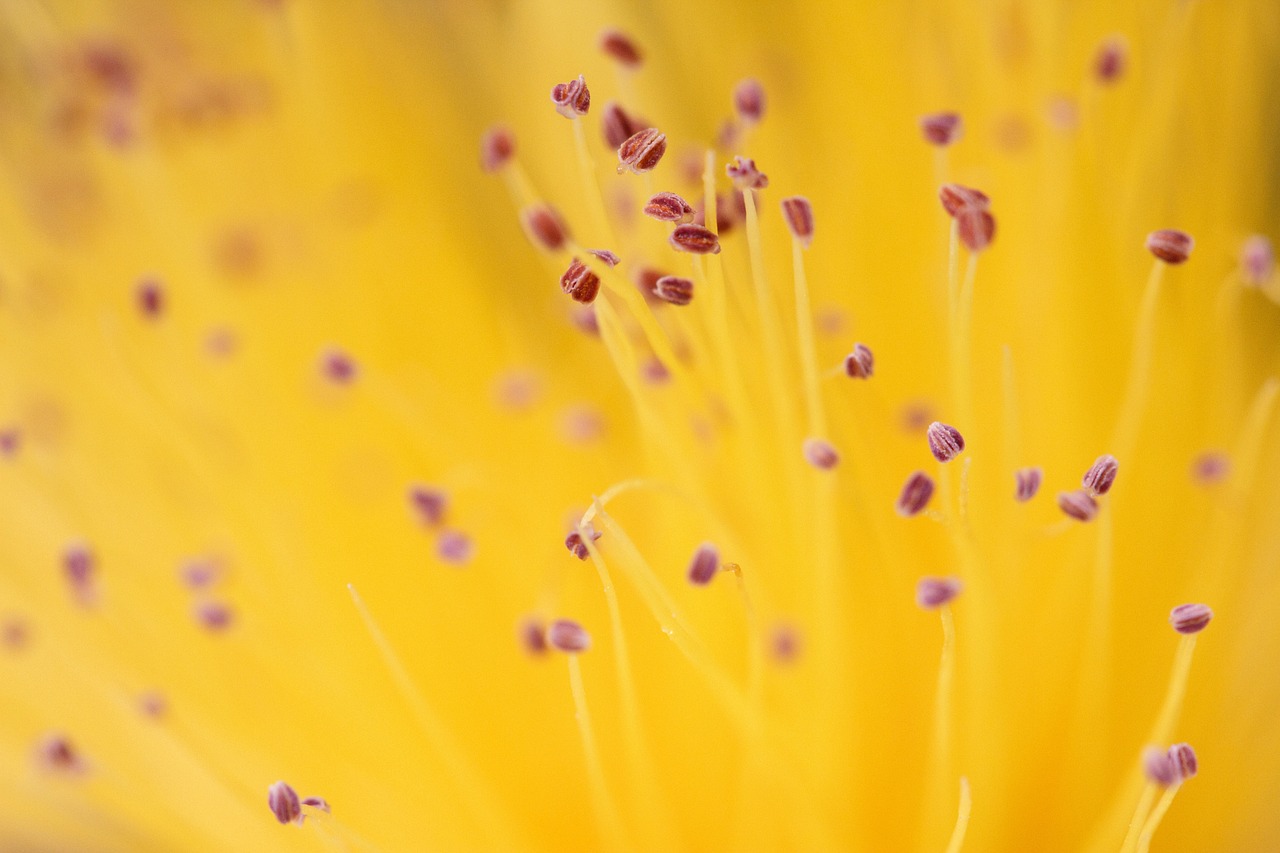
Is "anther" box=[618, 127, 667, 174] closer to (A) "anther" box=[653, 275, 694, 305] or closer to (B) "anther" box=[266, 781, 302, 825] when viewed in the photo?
(A) "anther" box=[653, 275, 694, 305]

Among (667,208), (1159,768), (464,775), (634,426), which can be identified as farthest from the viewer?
(634,426)

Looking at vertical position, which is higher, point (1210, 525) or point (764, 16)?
point (764, 16)

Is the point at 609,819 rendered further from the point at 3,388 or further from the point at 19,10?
the point at 19,10

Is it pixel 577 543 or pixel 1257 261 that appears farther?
pixel 1257 261

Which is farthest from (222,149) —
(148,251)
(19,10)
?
(19,10)

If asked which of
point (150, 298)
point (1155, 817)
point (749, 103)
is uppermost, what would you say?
A: point (150, 298)

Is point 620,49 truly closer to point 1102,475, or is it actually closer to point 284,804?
point 1102,475

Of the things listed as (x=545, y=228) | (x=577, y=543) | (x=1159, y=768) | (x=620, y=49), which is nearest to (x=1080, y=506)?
Result: (x=1159, y=768)
